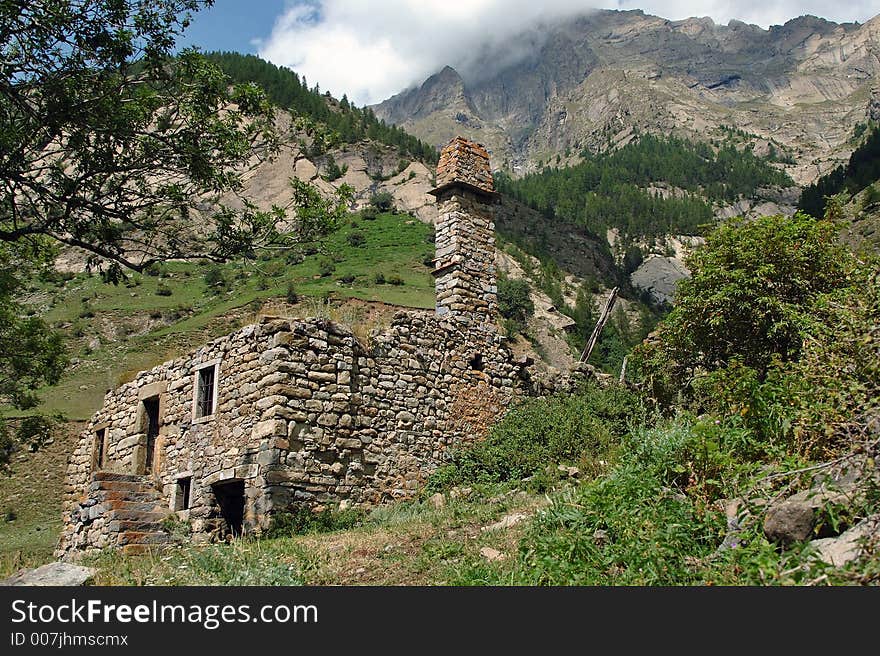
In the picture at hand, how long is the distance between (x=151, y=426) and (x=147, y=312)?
34.3m

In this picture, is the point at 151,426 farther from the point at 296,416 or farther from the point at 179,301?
the point at 179,301

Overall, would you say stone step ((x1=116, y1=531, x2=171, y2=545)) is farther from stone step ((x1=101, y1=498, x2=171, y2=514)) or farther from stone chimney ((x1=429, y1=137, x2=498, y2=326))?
stone chimney ((x1=429, y1=137, x2=498, y2=326))

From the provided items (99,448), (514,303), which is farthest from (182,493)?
(514,303)

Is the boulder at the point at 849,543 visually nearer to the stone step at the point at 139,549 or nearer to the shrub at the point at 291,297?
the stone step at the point at 139,549

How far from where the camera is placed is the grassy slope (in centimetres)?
2506

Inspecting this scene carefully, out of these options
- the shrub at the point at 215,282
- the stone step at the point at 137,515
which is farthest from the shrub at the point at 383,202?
the stone step at the point at 137,515

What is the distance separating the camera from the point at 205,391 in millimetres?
12211

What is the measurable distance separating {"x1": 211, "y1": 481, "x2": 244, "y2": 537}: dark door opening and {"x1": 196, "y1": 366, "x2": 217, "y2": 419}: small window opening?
1362 millimetres

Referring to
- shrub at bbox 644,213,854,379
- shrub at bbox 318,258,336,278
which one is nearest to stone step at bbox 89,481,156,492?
shrub at bbox 644,213,854,379

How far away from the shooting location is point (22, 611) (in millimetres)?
5023

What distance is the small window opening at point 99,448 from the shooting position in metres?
14.4

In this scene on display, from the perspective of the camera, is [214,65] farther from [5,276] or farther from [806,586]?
[806,586]

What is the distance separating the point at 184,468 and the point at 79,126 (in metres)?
5.64

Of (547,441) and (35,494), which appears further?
(35,494)
